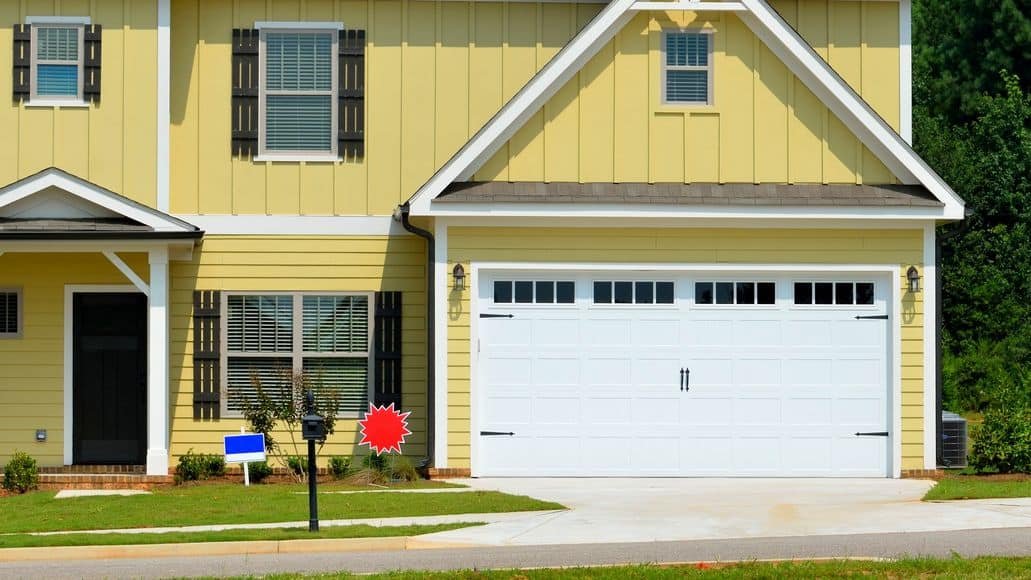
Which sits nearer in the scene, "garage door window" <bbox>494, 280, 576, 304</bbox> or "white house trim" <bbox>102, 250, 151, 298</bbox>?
"white house trim" <bbox>102, 250, 151, 298</bbox>

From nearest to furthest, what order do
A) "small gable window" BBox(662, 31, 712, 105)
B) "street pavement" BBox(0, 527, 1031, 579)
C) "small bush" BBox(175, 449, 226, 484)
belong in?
"street pavement" BBox(0, 527, 1031, 579), "small gable window" BBox(662, 31, 712, 105), "small bush" BBox(175, 449, 226, 484)

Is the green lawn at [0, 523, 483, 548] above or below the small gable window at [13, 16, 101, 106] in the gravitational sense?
below

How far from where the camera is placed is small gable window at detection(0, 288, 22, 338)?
19.4 metres

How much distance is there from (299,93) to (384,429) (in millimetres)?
4420

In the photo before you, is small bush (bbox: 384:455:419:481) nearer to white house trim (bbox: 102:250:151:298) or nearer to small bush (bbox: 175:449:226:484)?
small bush (bbox: 175:449:226:484)

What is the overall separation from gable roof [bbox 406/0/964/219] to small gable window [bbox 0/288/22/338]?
542 cm

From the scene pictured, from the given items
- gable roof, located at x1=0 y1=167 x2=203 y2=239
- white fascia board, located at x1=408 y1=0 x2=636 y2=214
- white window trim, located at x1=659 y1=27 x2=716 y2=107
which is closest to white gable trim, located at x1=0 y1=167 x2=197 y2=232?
gable roof, located at x1=0 y1=167 x2=203 y2=239

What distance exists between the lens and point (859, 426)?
18.4m

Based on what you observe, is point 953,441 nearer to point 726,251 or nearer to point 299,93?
point 726,251

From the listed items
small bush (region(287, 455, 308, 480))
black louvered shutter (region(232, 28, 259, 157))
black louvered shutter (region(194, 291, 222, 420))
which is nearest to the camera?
small bush (region(287, 455, 308, 480))

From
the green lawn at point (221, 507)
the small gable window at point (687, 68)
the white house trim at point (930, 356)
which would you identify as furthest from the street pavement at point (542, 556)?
the small gable window at point (687, 68)

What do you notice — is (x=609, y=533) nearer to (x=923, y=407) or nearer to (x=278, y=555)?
(x=278, y=555)

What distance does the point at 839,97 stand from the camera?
17.8 metres

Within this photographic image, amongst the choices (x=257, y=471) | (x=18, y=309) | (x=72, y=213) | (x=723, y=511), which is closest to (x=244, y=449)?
(x=257, y=471)
